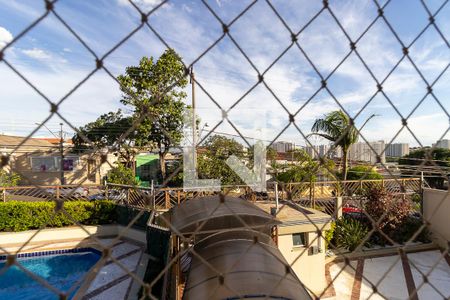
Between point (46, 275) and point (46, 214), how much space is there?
2275mm

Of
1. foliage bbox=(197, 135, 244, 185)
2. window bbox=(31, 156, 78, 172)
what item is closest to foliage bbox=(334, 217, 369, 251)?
foliage bbox=(197, 135, 244, 185)

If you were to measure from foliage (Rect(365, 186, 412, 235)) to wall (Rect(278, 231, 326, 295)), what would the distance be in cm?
264

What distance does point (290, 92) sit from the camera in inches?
A: 71.8

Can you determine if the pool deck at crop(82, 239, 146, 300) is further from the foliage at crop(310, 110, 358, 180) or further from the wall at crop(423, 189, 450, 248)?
the wall at crop(423, 189, 450, 248)

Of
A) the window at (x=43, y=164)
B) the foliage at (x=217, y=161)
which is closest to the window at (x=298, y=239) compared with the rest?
the foliage at (x=217, y=161)

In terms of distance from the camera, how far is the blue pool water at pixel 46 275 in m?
6.01

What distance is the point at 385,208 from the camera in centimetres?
743

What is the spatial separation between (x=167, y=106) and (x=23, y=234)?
6205 millimetres

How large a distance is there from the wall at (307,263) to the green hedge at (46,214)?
5.84 meters

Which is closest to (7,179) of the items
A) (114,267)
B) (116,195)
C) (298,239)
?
(116,195)

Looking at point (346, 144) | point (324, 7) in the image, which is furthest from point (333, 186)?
point (324, 7)

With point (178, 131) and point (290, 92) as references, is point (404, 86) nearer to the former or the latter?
point (290, 92)

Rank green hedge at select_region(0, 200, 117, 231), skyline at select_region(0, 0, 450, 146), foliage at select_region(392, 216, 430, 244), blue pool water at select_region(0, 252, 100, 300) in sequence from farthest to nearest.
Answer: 1. green hedge at select_region(0, 200, 117, 231)
2. foliage at select_region(392, 216, 430, 244)
3. blue pool water at select_region(0, 252, 100, 300)
4. skyline at select_region(0, 0, 450, 146)

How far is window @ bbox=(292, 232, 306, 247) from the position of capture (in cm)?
536
